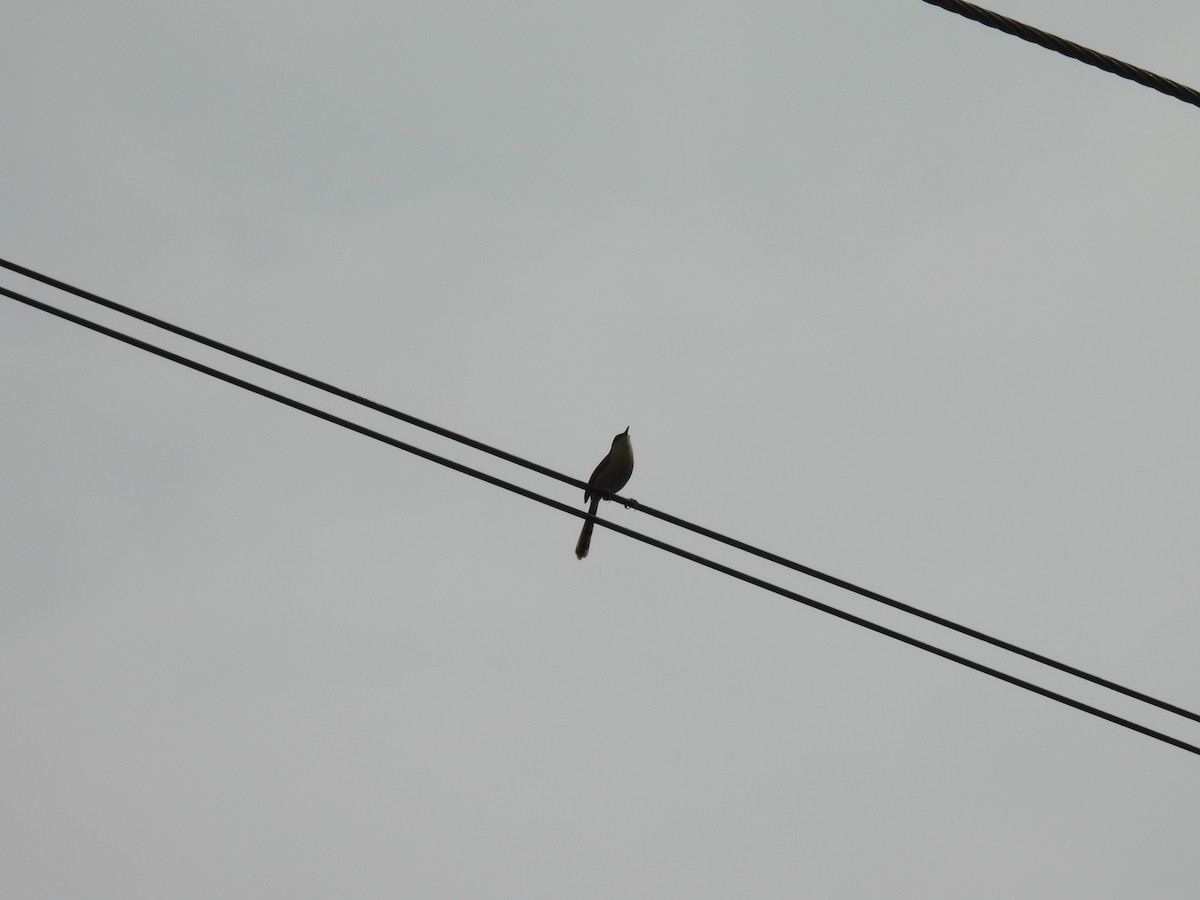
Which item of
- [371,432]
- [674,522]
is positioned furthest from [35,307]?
[674,522]

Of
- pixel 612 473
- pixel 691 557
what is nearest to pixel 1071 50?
pixel 691 557

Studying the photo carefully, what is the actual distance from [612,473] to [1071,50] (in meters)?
7.02

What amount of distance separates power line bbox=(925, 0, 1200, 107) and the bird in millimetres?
6910

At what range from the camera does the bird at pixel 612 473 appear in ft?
34.9

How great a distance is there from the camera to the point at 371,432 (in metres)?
5.13

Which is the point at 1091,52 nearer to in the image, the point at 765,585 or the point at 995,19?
the point at 995,19

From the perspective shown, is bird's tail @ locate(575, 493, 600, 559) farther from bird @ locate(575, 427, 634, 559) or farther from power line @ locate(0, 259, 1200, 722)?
power line @ locate(0, 259, 1200, 722)

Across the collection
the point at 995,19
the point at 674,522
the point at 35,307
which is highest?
the point at 995,19

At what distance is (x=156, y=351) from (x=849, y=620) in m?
2.94

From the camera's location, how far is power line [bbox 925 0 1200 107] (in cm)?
390

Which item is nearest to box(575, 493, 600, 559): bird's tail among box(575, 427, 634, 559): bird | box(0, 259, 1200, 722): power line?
box(575, 427, 634, 559): bird

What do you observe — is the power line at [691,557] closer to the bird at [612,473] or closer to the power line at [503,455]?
the power line at [503,455]

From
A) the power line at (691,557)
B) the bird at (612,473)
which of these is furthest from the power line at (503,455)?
the bird at (612,473)

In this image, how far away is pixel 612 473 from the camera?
10664mm
